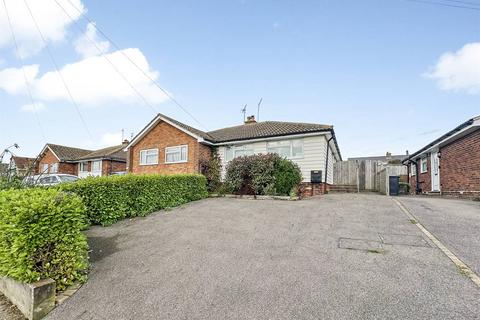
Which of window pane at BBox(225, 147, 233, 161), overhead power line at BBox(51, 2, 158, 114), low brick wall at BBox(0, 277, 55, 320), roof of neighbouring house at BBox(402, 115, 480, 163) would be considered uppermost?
overhead power line at BBox(51, 2, 158, 114)

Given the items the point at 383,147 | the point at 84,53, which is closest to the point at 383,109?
the point at 84,53

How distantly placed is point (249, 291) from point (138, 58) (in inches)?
568

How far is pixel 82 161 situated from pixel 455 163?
3197cm

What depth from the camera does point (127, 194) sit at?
849 cm

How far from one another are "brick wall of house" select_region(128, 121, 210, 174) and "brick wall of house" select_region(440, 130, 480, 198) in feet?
44.2

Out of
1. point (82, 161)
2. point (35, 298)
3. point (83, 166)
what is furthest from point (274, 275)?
point (83, 166)

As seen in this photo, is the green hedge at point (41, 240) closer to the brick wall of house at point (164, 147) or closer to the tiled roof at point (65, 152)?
the brick wall of house at point (164, 147)

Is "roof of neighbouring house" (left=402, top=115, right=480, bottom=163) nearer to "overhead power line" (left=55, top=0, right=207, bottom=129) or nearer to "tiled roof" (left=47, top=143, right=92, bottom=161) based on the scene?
"overhead power line" (left=55, top=0, right=207, bottom=129)

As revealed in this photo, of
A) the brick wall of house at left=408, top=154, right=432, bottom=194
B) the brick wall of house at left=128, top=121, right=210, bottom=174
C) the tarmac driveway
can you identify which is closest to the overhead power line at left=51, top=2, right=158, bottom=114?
the brick wall of house at left=128, top=121, right=210, bottom=174

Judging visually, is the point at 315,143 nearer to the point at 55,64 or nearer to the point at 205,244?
the point at 205,244

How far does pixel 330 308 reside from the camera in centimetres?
291

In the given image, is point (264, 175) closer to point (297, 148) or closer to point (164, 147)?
point (297, 148)

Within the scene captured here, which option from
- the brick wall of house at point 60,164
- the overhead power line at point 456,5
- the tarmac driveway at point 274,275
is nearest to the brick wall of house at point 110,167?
the brick wall of house at point 60,164

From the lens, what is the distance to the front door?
1458 cm
